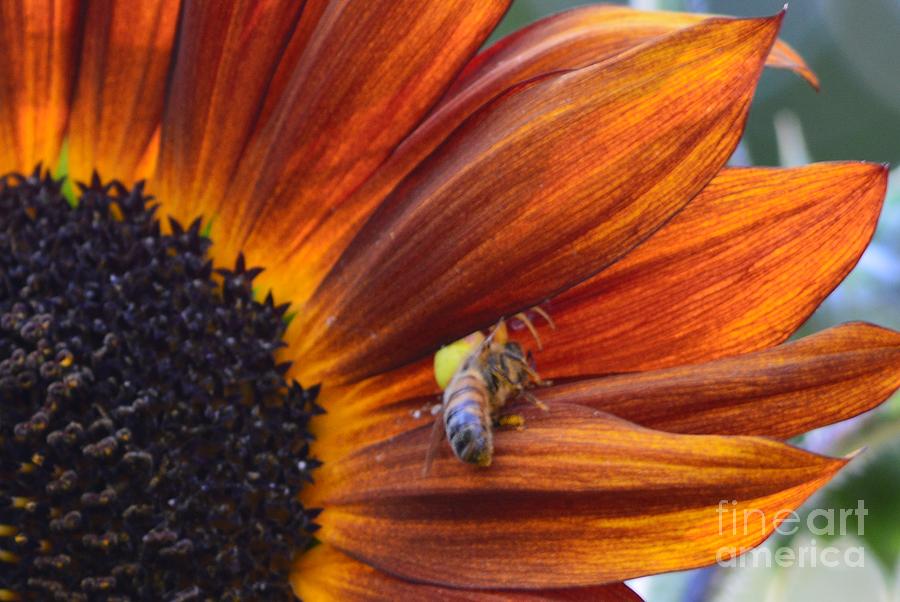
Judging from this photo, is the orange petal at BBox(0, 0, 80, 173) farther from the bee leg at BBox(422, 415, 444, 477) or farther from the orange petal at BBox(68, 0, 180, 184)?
the bee leg at BBox(422, 415, 444, 477)

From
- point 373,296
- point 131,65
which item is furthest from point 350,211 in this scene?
point 131,65

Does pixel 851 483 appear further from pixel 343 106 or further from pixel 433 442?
pixel 343 106

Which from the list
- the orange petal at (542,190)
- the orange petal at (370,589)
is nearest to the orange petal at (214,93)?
the orange petal at (542,190)

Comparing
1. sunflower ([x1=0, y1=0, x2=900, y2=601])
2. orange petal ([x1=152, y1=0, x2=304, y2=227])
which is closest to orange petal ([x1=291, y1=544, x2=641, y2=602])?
sunflower ([x1=0, y1=0, x2=900, y2=601])

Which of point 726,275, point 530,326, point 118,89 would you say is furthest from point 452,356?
point 118,89

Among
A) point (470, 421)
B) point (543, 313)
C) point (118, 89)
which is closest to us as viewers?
point (470, 421)
